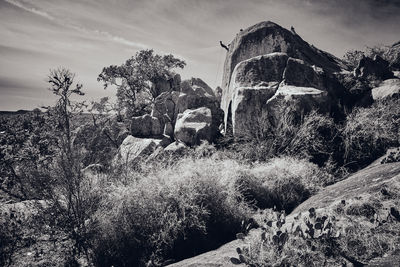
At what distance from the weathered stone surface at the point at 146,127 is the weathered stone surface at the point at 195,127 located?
2.52 m

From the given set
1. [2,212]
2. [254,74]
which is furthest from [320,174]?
[2,212]

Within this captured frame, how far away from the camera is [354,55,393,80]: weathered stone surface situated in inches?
634

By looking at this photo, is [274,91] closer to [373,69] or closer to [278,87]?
[278,87]

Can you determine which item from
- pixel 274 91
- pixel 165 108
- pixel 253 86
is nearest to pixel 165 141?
pixel 165 108

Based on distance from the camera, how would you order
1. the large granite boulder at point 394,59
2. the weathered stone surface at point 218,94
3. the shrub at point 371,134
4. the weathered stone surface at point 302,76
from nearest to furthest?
the shrub at point 371,134 → the weathered stone surface at point 302,76 → the large granite boulder at point 394,59 → the weathered stone surface at point 218,94

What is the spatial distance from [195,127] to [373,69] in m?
12.3

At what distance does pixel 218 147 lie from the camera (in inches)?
518

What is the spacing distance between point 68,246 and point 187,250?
284 centimetres

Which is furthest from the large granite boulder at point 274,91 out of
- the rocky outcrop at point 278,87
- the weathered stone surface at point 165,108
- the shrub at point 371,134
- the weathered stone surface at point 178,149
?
the weathered stone surface at point 165,108

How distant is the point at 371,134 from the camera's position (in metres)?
10.6

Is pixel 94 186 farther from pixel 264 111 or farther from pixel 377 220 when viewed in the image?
pixel 264 111

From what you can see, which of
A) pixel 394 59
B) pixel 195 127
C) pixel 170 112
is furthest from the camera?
pixel 394 59

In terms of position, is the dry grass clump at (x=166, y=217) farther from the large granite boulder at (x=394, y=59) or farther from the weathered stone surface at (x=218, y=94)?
the large granite boulder at (x=394, y=59)

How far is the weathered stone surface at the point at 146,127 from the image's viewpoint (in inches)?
695
